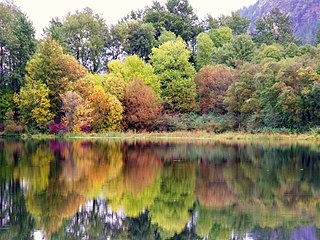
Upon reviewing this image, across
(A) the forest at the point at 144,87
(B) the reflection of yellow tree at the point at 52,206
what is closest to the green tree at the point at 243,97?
(A) the forest at the point at 144,87

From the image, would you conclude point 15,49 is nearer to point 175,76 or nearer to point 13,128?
point 13,128

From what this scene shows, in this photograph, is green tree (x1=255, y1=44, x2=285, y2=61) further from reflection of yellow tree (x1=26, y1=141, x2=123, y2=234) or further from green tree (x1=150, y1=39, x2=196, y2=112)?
reflection of yellow tree (x1=26, y1=141, x2=123, y2=234)

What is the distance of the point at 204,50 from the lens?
76.7 m

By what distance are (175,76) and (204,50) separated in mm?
11638

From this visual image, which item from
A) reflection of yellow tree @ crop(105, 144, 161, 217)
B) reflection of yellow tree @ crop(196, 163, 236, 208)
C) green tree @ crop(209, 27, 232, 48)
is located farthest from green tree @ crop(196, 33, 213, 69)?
reflection of yellow tree @ crop(196, 163, 236, 208)

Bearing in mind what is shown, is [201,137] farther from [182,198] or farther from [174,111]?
[182,198]

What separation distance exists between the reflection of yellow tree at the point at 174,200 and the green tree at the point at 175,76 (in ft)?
135

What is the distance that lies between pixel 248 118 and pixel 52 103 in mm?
22534

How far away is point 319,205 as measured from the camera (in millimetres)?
16156

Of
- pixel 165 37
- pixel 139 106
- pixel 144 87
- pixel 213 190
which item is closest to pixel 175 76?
pixel 144 87

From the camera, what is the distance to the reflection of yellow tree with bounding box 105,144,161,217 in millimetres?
16078

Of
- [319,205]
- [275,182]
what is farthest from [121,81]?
[319,205]

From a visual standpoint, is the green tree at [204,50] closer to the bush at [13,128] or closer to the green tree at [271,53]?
the green tree at [271,53]

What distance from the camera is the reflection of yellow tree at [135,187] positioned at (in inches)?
633
